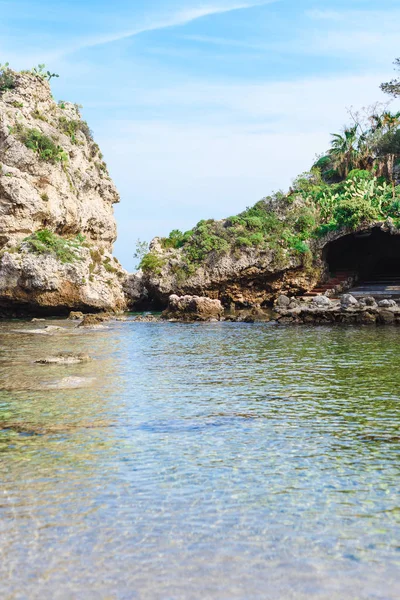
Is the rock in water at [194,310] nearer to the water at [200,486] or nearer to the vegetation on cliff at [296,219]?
the vegetation on cliff at [296,219]

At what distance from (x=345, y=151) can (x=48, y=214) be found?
3019 cm

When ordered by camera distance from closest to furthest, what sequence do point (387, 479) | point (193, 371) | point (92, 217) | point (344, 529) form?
point (344, 529)
point (387, 479)
point (193, 371)
point (92, 217)

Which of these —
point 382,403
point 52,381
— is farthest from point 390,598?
point 52,381

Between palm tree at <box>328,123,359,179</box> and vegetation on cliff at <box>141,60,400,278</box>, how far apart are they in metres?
2.26

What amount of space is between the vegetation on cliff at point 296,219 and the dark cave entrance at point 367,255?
448 centimetres

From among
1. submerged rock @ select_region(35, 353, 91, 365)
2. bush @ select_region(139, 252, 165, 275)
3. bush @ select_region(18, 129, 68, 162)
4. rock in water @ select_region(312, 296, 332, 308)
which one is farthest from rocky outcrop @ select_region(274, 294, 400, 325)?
bush @ select_region(18, 129, 68, 162)

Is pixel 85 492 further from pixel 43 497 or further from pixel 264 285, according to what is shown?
pixel 264 285

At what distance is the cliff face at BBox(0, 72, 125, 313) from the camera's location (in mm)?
40812

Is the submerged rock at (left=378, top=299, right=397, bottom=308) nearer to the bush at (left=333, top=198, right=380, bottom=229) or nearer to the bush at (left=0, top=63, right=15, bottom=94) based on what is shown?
the bush at (left=333, top=198, right=380, bottom=229)

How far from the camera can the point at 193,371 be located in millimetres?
17703

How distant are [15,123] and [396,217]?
29990mm

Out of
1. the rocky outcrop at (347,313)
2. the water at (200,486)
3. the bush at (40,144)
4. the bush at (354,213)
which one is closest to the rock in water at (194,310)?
the rocky outcrop at (347,313)

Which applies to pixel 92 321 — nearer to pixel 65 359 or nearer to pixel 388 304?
pixel 65 359

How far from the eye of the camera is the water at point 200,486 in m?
5.39
